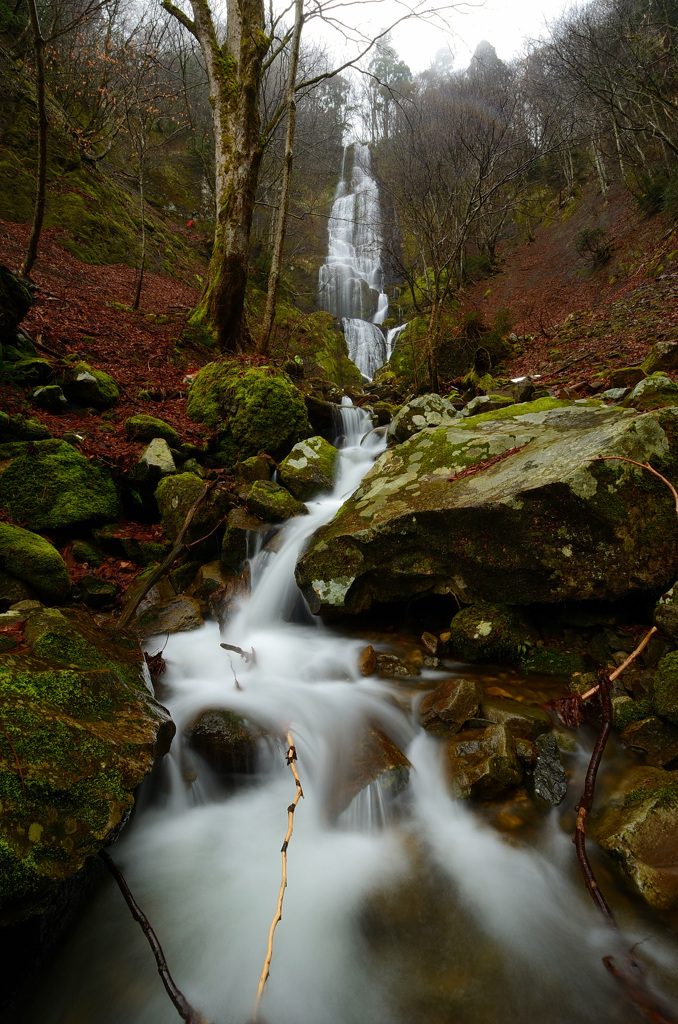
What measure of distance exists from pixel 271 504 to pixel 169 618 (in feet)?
6.09

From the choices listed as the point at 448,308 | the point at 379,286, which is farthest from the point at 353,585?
the point at 379,286

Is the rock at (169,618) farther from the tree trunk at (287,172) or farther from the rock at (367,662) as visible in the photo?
the tree trunk at (287,172)

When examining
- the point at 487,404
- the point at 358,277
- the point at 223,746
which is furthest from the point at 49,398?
the point at 358,277

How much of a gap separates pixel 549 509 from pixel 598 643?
107 centimetres

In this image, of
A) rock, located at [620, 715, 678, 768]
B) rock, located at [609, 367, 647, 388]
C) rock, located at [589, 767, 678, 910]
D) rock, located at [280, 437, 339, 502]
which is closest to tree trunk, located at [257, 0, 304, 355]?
rock, located at [280, 437, 339, 502]

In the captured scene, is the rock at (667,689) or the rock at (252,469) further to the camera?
the rock at (252,469)

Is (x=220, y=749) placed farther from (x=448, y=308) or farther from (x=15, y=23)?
(x=15, y=23)

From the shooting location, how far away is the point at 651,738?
8.28 feet

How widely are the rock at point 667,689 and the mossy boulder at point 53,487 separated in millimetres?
4946

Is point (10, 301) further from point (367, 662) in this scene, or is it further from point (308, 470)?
point (367, 662)

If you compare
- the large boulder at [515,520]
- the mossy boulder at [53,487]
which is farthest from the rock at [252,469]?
the large boulder at [515,520]

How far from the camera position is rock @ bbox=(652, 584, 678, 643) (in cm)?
265

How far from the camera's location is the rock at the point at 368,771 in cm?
261

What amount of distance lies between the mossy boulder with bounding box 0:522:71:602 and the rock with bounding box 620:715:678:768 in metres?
4.20
